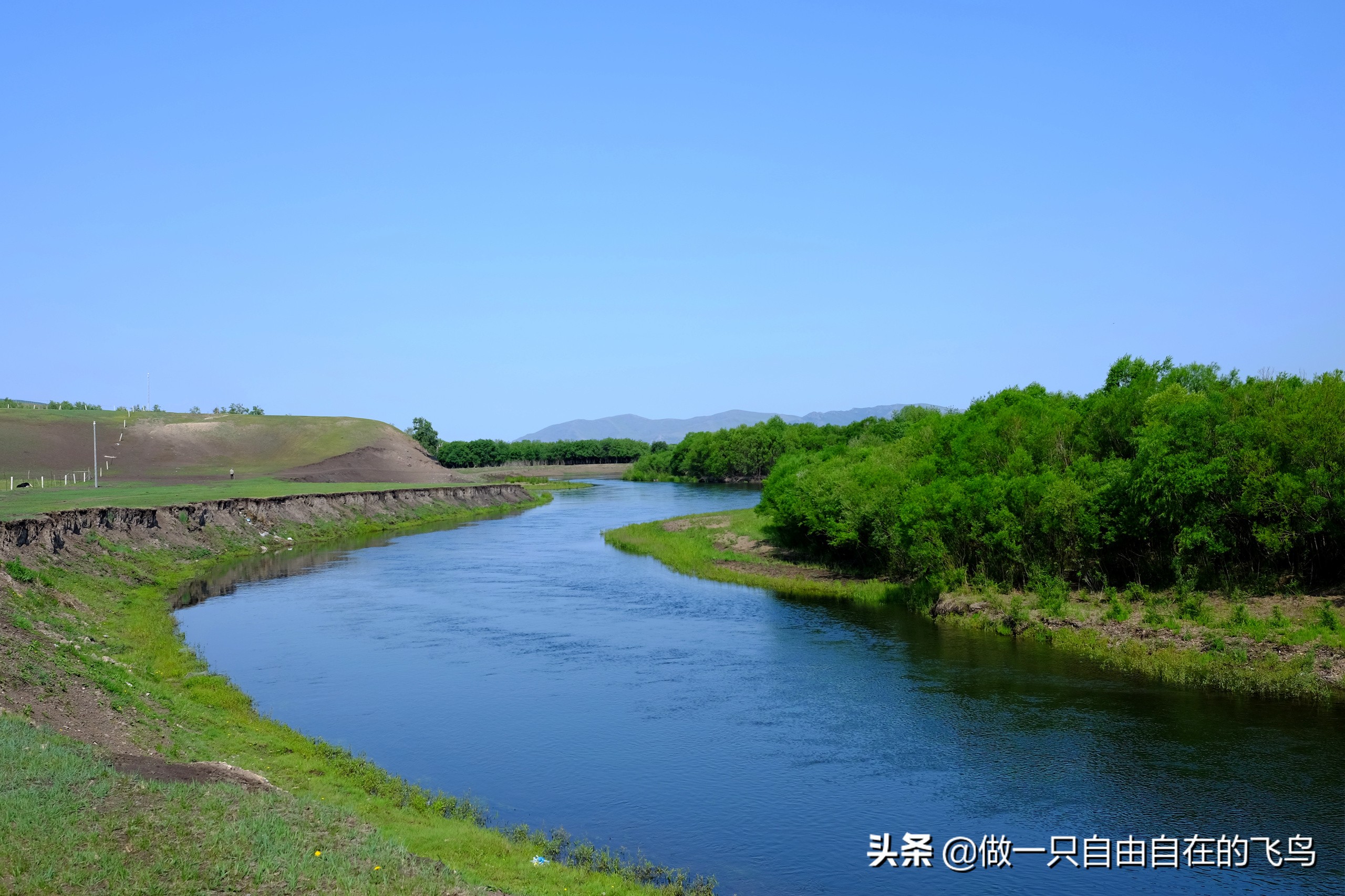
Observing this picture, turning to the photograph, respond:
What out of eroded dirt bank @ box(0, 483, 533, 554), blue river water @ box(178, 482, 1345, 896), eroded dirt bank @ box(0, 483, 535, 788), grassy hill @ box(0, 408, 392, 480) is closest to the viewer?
blue river water @ box(178, 482, 1345, 896)

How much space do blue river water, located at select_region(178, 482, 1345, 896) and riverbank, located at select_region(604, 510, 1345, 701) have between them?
1439mm

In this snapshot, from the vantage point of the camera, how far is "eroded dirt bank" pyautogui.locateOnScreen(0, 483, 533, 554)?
160 feet

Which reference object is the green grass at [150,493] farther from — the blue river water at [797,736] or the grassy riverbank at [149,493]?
the blue river water at [797,736]

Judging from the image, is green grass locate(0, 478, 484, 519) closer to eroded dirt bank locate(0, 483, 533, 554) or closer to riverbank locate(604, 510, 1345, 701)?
eroded dirt bank locate(0, 483, 533, 554)

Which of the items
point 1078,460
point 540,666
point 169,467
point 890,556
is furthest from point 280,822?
point 169,467

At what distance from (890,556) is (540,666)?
24939mm

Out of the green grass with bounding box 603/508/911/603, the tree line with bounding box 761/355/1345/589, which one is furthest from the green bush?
the tree line with bounding box 761/355/1345/589

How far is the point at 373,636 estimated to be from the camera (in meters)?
42.8

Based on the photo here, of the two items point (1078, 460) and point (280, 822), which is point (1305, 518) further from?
point (280, 822)

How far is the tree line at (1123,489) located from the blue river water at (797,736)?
18.6ft

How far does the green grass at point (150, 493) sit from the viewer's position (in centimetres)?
6316

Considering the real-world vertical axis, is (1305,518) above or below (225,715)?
above

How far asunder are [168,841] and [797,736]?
17.6 meters

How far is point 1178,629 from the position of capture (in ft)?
121
